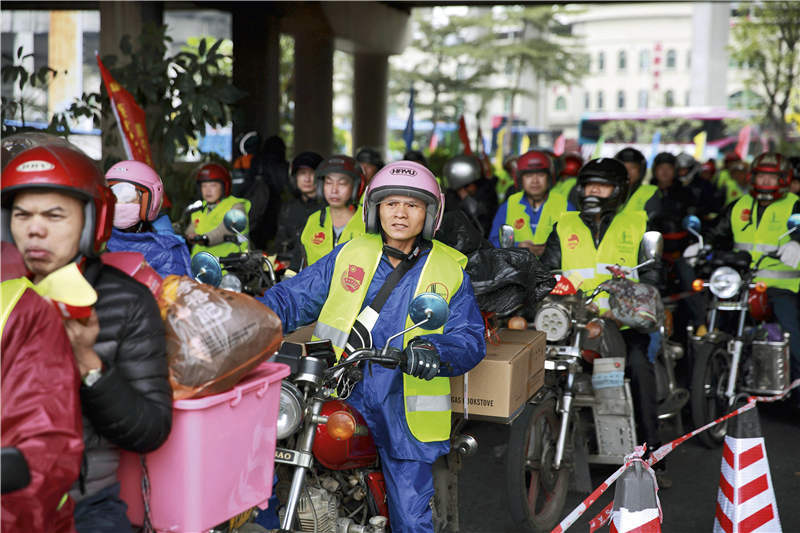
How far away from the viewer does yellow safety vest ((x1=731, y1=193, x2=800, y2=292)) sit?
8.08 metres

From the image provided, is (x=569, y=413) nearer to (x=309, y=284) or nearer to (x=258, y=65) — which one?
(x=309, y=284)

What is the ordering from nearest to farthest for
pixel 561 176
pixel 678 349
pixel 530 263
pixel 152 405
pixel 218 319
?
1. pixel 152 405
2. pixel 218 319
3. pixel 530 263
4. pixel 678 349
5. pixel 561 176

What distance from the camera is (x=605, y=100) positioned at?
77438 mm

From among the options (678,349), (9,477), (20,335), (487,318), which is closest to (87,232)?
(20,335)

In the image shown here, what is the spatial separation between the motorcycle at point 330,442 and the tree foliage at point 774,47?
91.6ft

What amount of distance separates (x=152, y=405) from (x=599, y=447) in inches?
167

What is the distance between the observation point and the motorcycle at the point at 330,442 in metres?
3.26

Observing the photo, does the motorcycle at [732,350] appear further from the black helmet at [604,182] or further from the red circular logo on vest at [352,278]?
the red circular logo on vest at [352,278]

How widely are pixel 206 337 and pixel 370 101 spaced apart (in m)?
25.2

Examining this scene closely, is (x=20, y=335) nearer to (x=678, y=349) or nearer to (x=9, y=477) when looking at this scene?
(x=9, y=477)

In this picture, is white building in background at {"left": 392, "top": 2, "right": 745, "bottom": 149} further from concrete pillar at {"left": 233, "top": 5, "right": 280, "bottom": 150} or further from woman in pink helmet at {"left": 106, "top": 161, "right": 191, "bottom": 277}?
woman in pink helmet at {"left": 106, "top": 161, "right": 191, "bottom": 277}

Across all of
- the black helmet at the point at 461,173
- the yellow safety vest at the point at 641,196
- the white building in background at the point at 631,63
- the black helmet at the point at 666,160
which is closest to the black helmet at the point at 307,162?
the black helmet at the point at 461,173

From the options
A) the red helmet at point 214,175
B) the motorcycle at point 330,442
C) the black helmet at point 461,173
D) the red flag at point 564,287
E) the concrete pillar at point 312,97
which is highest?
the concrete pillar at point 312,97

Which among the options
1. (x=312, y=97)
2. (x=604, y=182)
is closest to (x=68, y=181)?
(x=604, y=182)
